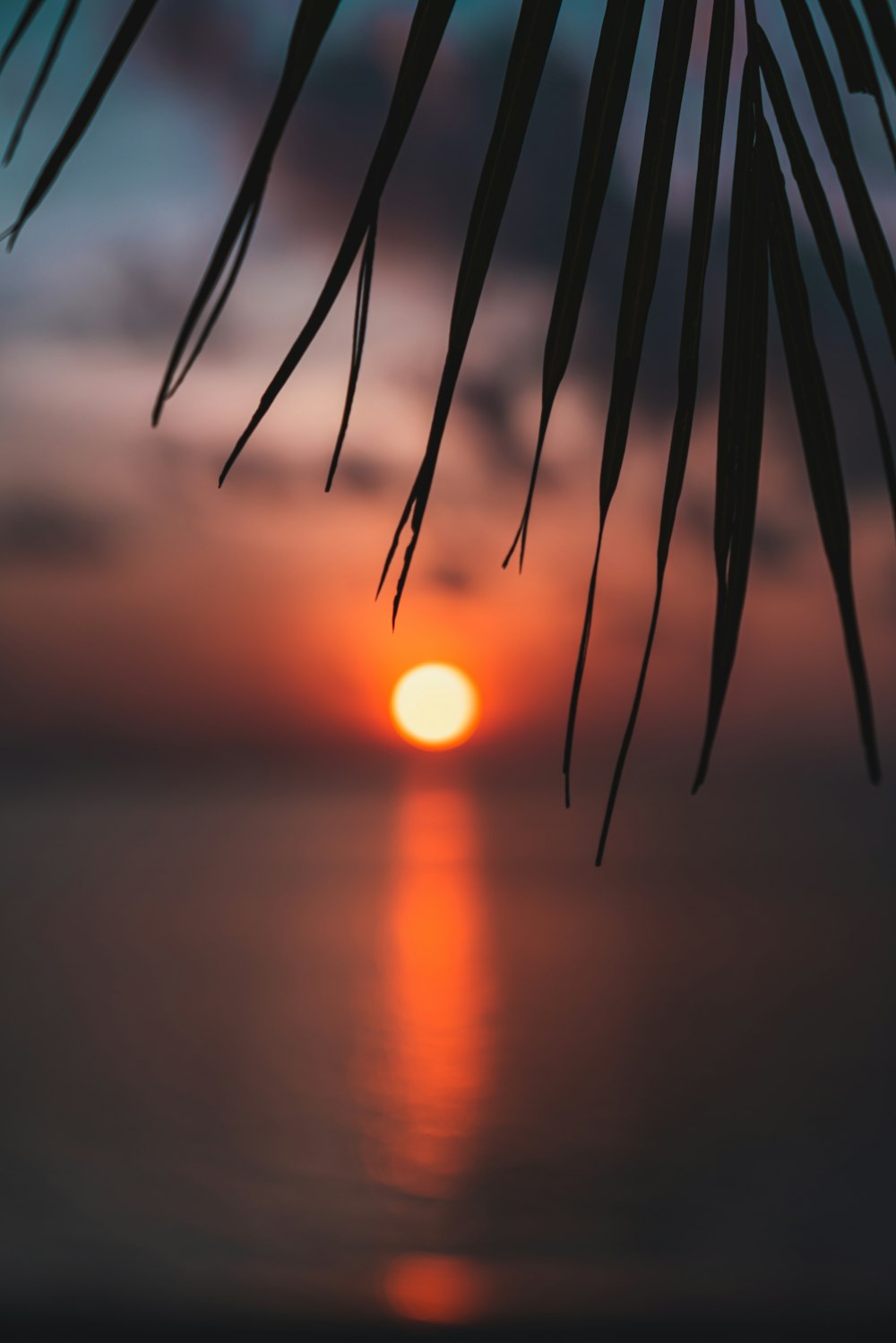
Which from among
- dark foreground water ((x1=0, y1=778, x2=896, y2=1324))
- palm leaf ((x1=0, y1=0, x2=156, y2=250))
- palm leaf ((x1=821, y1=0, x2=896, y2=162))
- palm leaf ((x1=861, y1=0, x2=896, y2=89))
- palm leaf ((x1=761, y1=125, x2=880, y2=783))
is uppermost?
palm leaf ((x1=821, y1=0, x2=896, y2=162))

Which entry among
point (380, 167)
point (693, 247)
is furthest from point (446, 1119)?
point (380, 167)

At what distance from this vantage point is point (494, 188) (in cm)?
49

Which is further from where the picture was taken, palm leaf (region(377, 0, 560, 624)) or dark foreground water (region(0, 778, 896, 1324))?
dark foreground water (region(0, 778, 896, 1324))

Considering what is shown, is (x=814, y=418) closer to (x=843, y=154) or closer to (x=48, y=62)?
(x=843, y=154)

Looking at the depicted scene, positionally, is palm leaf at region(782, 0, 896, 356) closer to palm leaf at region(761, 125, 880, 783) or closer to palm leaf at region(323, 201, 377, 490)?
palm leaf at region(761, 125, 880, 783)

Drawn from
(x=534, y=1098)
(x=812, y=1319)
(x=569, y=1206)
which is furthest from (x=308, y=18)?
(x=534, y=1098)

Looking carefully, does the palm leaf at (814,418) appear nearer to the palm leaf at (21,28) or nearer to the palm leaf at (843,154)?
the palm leaf at (843,154)

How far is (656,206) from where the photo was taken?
21.2 inches

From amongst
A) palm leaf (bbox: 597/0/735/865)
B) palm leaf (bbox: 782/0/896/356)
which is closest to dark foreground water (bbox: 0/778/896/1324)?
palm leaf (bbox: 597/0/735/865)

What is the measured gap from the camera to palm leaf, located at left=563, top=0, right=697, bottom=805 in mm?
525

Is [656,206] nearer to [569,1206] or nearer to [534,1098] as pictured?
[569,1206]

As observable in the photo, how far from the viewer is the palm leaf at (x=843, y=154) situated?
0.47 meters

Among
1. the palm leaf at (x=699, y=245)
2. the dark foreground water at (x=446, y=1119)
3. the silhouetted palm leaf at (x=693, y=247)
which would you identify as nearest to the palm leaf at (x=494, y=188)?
the silhouetted palm leaf at (x=693, y=247)

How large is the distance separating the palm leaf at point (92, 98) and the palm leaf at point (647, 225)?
269 mm
